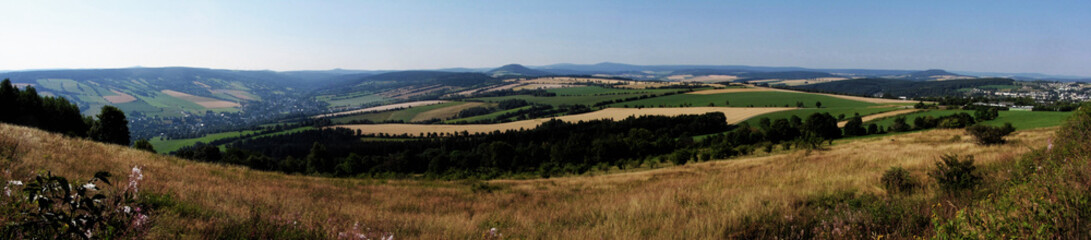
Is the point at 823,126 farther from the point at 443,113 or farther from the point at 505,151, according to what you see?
the point at 443,113

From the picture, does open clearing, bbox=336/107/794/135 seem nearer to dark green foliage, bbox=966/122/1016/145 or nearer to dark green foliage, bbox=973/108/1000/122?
dark green foliage, bbox=973/108/1000/122

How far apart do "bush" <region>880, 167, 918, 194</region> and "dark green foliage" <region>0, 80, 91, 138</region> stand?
52.7 m

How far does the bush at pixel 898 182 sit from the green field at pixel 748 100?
93653mm

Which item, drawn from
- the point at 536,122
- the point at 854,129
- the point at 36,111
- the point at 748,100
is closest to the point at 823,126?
the point at 854,129

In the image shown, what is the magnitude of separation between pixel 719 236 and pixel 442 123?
111117 mm

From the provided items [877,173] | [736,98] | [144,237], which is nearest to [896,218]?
[877,173]

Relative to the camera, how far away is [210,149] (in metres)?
60.6

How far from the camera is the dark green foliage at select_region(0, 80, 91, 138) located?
3875 cm

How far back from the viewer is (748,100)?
103 metres

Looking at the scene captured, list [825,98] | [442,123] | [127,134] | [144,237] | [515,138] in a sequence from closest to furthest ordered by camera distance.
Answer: [144,237] → [127,134] → [515,138] → [825,98] → [442,123]

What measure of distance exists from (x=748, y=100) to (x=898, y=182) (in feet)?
338

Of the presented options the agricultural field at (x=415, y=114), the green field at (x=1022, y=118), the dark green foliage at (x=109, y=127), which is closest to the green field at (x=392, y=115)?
the agricultural field at (x=415, y=114)

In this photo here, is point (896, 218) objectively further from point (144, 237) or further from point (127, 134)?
point (127, 134)

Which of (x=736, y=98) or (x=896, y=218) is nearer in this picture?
(x=896, y=218)
